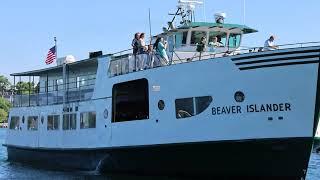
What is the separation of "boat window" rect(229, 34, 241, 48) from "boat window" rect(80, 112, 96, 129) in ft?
18.6

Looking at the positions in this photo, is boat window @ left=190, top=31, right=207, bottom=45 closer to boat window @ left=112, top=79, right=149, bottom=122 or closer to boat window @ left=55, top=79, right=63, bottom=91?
boat window @ left=112, top=79, right=149, bottom=122

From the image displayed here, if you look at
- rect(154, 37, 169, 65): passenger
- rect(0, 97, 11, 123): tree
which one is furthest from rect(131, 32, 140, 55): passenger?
rect(0, 97, 11, 123): tree

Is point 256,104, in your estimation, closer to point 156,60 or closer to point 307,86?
point 307,86

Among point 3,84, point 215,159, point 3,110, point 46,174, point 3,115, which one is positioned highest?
point 3,84

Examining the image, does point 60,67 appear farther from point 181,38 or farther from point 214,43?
point 214,43

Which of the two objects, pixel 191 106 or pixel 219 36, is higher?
pixel 219 36

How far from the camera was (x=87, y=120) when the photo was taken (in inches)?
853

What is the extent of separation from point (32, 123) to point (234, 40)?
10.2 metres

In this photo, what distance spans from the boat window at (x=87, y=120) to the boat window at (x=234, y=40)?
18.6 ft

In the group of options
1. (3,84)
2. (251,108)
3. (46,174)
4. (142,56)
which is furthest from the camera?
(3,84)

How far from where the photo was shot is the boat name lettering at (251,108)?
16.0m

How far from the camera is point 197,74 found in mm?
17484

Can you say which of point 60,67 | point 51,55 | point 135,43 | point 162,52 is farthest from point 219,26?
point 51,55

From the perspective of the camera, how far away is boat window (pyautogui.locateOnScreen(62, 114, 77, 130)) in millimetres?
22653
